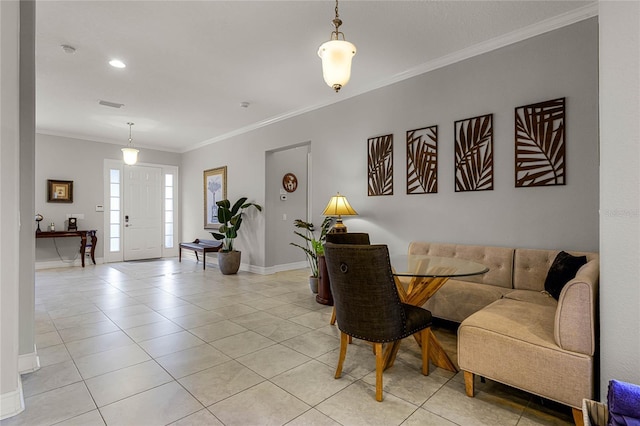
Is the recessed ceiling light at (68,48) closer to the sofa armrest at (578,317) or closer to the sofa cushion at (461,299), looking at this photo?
the sofa cushion at (461,299)

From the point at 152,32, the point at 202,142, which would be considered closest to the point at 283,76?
the point at 152,32

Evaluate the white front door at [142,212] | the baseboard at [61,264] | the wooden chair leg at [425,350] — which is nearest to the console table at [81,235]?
the baseboard at [61,264]

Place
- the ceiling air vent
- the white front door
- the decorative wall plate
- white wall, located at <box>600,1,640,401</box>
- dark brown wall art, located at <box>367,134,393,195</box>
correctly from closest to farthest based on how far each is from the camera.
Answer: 1. white wall, located at <box>600,1,640,401</box>
2. dark brown wall art, located at <box>367,134,393,195</box>
3. the ceiling air vent
4. the decorative wall plate
5. the white front door

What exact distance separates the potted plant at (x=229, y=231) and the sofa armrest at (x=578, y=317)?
5.04 m

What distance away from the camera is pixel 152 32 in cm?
304

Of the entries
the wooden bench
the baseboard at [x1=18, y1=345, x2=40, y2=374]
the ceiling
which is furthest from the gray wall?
the baseboard at [x1=18, y1=345, x2=40, y2=374]

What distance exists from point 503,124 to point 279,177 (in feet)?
13.4

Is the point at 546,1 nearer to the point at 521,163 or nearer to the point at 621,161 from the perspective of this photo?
the point at 521,163

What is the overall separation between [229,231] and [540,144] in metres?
5.08

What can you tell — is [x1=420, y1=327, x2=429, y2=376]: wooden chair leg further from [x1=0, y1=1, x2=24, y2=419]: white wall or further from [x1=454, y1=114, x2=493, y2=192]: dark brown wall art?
[x1=0, y1=1, x2=24, y2=419]: white wall

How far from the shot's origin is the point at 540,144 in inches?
118

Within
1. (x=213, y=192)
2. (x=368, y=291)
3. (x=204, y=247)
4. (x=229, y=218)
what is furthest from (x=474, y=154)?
(x=213, y=192)

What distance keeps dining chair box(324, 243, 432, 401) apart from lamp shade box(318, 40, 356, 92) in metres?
1.20

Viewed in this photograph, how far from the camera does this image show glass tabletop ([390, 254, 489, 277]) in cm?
220
